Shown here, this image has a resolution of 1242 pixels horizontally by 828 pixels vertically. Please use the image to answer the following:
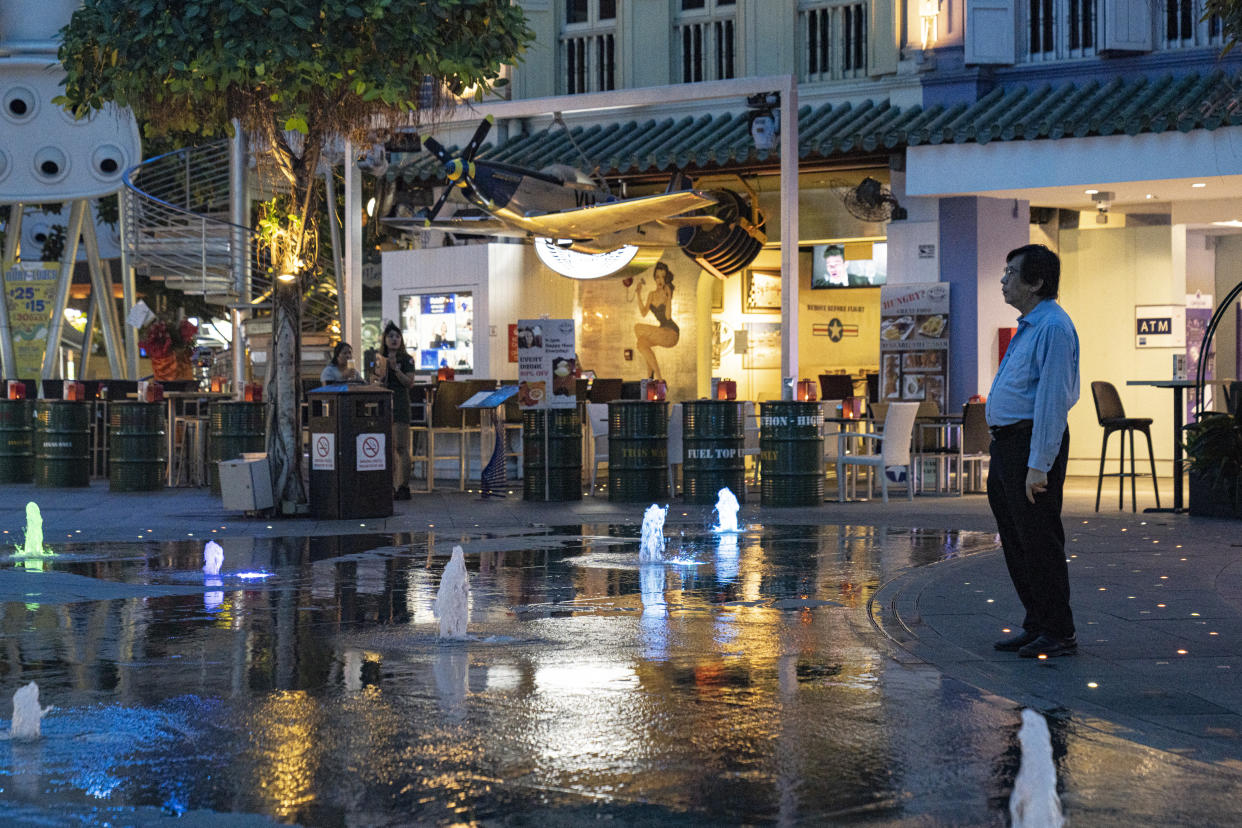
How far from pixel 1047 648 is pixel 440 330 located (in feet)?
52.9

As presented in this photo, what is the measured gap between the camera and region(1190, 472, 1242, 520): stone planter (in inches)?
535

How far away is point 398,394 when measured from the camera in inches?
647

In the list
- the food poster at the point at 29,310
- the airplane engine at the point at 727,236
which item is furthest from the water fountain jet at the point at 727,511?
the food poster at the point at 29,310

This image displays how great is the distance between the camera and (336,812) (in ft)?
14.3

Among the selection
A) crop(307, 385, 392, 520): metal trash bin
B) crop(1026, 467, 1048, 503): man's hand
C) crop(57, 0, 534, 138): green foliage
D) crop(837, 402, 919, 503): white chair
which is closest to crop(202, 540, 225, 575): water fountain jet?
crop(307, 385, 392, 520): metal trash bin

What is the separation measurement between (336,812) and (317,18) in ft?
30.6

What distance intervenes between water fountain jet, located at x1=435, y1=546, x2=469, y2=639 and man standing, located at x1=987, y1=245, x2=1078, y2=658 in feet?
7.96

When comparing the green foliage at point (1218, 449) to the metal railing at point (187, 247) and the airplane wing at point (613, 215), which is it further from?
the metal railing at point (187, 247)

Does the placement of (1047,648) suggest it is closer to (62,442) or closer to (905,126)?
(905,126)

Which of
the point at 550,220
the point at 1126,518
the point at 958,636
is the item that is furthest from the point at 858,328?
the point at 958,636

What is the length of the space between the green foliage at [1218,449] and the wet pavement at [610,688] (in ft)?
7.91

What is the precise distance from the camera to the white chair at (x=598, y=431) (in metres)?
17.8

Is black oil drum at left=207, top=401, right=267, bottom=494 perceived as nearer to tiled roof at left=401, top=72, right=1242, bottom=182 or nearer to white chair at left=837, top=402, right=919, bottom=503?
tiled roof at left=401, top=72, right=1242, bottom=182

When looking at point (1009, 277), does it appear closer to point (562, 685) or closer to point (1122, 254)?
point (562, 685)
